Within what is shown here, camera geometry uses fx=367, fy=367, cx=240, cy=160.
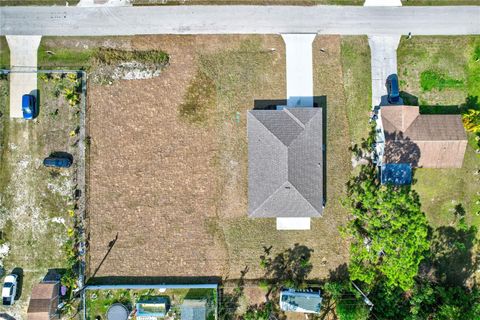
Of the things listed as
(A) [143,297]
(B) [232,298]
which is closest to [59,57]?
(A) [143,297]

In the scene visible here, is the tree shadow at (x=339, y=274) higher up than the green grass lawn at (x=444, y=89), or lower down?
lower down

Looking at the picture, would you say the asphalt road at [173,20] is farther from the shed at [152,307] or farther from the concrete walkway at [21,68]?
the shed at [152,307]

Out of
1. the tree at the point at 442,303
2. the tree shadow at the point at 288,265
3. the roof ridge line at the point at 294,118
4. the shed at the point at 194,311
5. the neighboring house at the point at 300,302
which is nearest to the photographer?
the tree at the point at 442,303

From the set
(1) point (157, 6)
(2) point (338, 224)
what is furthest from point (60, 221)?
(2) point (338, 224)

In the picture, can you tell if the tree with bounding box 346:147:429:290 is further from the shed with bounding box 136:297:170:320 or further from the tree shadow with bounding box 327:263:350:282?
the shed with bounding box 136:297:170:320

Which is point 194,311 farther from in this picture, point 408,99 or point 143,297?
point 408,99

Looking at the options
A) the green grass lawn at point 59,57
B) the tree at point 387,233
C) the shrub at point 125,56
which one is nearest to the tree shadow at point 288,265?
the tree at point 387,233
